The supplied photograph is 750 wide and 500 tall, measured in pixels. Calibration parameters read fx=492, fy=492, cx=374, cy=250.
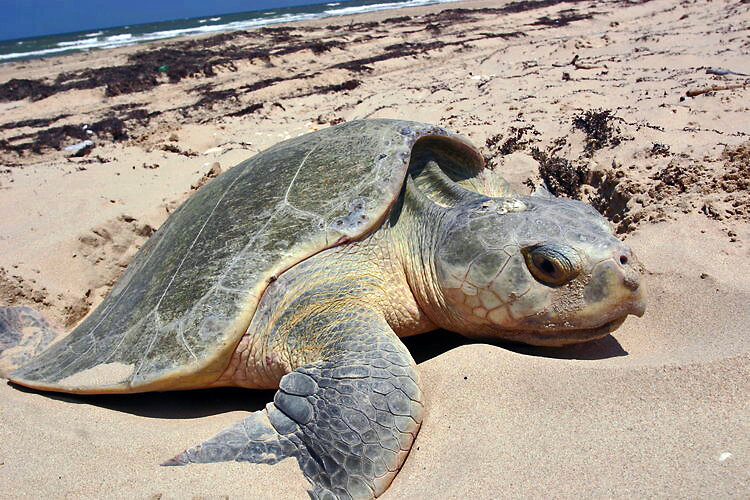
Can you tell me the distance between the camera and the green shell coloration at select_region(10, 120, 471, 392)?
1690 mm

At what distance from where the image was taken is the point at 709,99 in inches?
128

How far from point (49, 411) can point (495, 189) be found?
2167mm

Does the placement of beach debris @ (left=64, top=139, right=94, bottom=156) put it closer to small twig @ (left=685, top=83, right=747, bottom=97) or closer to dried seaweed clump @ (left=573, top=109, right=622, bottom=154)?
dried seaweed clump @ (left=573, top=109, right=622, bottom=154)

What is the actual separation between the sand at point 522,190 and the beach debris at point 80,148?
3.6 inches

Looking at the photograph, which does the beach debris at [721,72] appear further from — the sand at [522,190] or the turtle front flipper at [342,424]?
the turtle front flipper at [342,424]

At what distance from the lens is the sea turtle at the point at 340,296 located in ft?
4.55

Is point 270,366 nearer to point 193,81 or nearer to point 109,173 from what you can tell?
point 109,173

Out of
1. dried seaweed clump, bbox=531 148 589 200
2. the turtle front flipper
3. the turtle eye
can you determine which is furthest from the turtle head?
dried seaweed clump, bbox=531 148 589 200

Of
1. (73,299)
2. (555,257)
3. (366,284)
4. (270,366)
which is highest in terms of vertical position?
(555,257)

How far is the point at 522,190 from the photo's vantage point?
300 cm

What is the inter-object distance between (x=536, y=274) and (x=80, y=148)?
5.07 m

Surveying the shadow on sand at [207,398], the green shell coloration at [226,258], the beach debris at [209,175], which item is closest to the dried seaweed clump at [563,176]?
the green shell coloration at [226,258]

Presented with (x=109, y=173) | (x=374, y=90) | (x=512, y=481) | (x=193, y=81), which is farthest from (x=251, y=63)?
(x=512, y=481)

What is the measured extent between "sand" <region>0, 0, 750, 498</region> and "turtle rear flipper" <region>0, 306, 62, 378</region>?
165 mm
